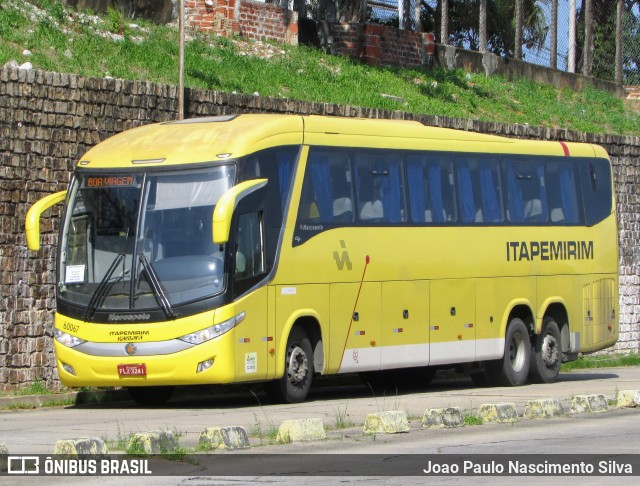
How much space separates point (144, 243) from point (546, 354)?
833 centimetres

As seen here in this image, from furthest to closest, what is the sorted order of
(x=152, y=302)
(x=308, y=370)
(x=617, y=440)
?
(x=308, y=370)
(x=152, y=302)
(x=617, y=440)

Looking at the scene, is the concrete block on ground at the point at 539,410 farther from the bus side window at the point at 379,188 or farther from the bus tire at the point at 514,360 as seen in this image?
the bus tire at the point at 514,360

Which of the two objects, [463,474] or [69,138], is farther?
[69,138]

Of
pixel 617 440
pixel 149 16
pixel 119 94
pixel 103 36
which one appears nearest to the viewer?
pixel 617 440

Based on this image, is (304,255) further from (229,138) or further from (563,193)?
(563,193)

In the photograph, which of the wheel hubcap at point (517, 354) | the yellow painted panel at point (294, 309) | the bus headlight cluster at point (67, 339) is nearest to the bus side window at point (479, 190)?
the wheel hubcap at point (517, 354)

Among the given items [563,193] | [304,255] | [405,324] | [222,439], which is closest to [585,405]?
[304,255]

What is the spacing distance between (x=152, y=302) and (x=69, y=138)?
11.9 feet

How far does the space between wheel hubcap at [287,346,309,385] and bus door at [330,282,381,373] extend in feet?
2.04

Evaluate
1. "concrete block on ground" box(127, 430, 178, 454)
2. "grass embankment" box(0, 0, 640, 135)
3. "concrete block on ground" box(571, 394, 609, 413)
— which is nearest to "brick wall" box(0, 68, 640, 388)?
"grass embankment" box(0, 0, 640, 135)

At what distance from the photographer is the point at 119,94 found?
2105 cm

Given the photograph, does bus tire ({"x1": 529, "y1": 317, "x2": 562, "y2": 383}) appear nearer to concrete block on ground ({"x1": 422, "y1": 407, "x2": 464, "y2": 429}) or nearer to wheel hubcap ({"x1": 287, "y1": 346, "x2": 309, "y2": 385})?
wheel hubcap ({"x1": 287, "y1": 346, "x2": 309, "y2": 385})

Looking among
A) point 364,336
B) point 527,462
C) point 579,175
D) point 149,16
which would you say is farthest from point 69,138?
A: point 149,16

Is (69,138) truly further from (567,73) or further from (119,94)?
(567,73)
